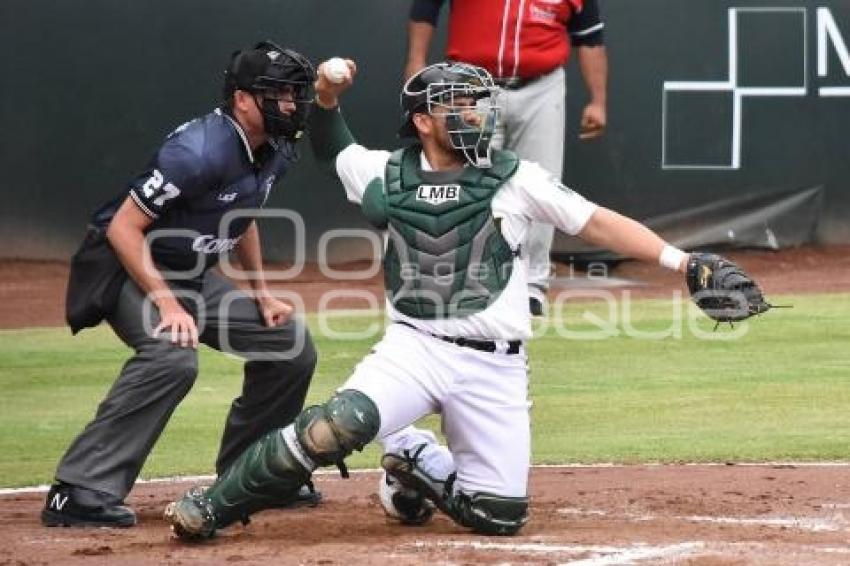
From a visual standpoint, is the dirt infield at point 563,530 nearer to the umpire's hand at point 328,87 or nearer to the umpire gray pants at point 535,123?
the umpire's hand at point 328,87

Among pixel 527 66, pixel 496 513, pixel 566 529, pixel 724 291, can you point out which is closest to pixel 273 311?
pixel 496 513

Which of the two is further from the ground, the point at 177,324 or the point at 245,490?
the point at 177,324

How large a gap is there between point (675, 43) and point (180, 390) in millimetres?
Answer: 9476

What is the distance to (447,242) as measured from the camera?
624cm

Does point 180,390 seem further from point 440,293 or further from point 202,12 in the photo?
point 202,12

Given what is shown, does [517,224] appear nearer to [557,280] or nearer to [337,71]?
[337,71]

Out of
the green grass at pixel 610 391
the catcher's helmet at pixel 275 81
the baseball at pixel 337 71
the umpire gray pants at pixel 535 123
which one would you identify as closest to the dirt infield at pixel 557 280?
the green grass at pixel 610 391

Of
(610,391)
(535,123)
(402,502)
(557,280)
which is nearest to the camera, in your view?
(402,502)

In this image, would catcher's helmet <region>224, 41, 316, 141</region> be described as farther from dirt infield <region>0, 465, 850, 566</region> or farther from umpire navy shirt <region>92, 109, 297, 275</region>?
dirt infield <region>0, 465, 850, 566</region>

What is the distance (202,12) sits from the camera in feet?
49.7

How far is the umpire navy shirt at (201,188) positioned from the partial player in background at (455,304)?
0.57 metres

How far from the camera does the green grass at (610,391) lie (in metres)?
8.44

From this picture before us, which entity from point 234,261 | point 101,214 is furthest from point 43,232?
point 101,214

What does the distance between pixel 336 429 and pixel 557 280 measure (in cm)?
918
